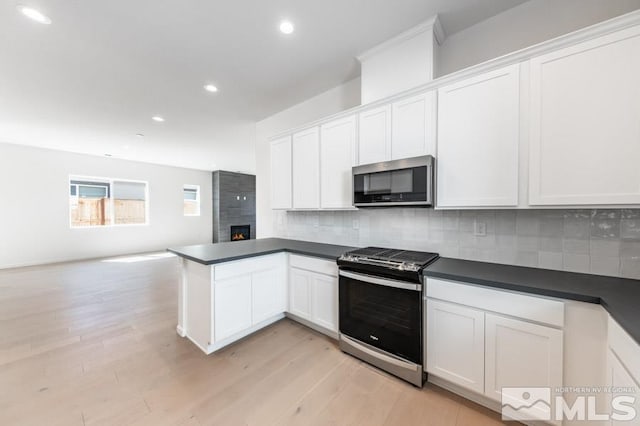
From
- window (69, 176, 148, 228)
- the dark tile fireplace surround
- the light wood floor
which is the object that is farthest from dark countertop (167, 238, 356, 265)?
the dark tile fireplace surround

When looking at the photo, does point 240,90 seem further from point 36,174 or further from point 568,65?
point 36,174

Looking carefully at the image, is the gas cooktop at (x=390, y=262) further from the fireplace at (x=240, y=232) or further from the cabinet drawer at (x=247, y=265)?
the fireplace at (x=240, y=232)

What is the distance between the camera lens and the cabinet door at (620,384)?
92 centimetres

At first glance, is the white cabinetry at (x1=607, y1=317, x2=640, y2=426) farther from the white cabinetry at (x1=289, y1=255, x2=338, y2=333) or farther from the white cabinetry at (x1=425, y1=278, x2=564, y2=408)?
the white cabinetry at (x1=289, y1=255, x2=338, y2=333)

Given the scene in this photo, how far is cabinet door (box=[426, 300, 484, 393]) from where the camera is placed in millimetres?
1571

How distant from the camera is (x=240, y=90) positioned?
3129 millimetres

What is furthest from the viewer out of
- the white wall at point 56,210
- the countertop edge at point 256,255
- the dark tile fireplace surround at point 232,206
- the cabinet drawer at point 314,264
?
the dark tile fireplace surround at point 232,206

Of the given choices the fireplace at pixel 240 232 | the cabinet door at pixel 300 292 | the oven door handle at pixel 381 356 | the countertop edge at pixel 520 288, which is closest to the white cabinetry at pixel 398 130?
the countertop edge at pixel 520 288

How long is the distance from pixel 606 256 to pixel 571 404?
969 millimetres

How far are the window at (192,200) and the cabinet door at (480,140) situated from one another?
8825 millimetres

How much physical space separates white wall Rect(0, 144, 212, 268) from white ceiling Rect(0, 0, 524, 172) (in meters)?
2.02

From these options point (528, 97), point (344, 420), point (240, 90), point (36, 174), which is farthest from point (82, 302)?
point (528, 97)

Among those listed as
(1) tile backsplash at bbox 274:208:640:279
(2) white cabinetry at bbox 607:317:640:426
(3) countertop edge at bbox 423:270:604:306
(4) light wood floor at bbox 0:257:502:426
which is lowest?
(4) light wood floor at bbox 0:257:502:426

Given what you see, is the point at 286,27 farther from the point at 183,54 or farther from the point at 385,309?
the point at 385,309
